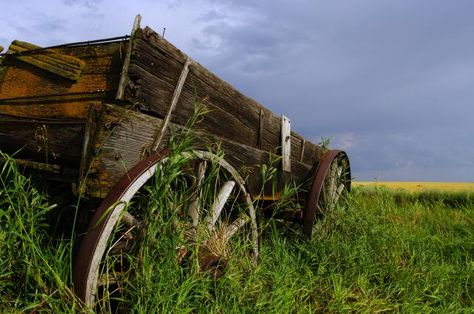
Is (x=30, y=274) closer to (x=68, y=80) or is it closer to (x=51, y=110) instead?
(x=51, y=110)

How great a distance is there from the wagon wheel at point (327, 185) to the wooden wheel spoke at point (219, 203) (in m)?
1.46

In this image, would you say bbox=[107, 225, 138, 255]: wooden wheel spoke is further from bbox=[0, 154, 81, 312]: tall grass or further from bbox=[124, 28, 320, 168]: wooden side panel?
bbox=[124, 28, 320, 168]: wooden side panel

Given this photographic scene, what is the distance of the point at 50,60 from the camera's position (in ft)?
9.98

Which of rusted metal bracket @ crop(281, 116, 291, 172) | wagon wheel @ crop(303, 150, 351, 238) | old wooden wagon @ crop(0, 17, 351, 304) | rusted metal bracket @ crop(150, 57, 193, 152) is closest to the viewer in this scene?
old wooden wagon @ crop(0, 17, 351, 304)

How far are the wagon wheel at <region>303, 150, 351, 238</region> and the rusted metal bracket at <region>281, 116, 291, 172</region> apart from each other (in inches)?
15.6

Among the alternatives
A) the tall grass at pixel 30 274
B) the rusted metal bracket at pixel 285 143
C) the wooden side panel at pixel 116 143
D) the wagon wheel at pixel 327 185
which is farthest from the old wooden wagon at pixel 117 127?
the wagon wheel at pixel 327 185

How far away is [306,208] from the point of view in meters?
4.49

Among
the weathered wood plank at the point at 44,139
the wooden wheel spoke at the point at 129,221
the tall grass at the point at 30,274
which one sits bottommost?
the tall grass at the point at 30,274

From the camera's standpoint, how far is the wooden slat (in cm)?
290

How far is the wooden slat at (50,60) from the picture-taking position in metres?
2.90

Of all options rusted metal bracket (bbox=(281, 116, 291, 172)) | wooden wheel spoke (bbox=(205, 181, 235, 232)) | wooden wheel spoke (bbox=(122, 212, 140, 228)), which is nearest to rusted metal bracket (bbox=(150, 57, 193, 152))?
wooden wheel spoke (bbox=(122, 212, 140, 228))

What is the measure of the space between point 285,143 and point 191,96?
4.99ft

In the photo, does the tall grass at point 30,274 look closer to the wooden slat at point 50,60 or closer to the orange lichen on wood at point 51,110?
the orange lichen on wood at point 51,110

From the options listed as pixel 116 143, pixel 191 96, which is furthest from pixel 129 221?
pixel 191 96
